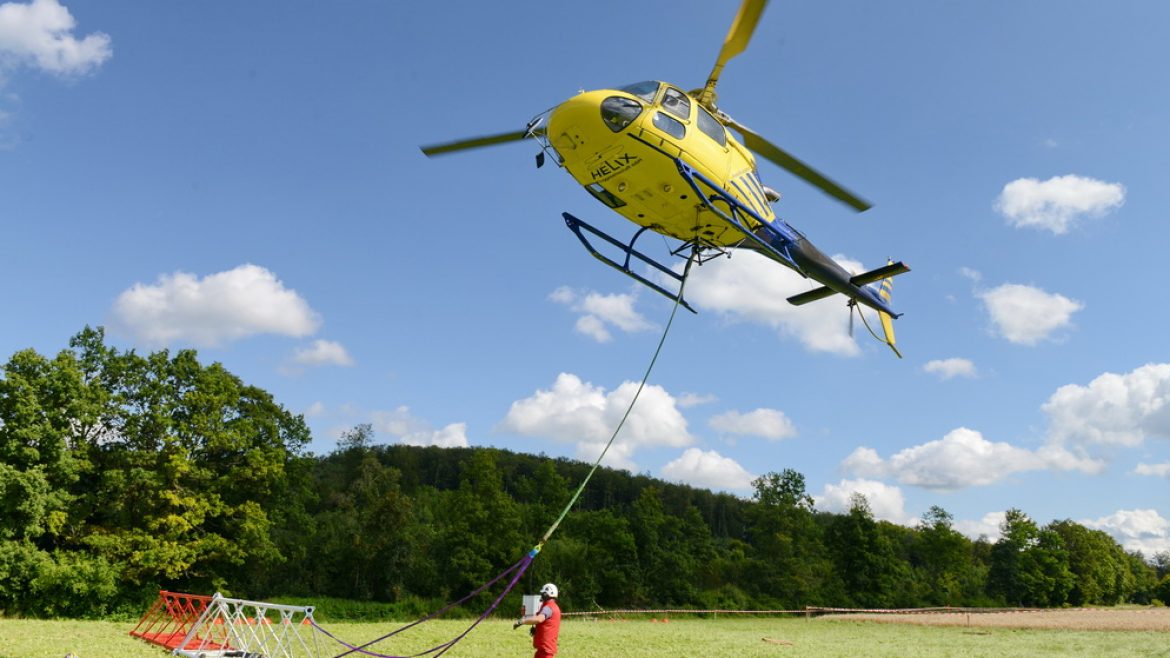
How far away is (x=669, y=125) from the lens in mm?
11352

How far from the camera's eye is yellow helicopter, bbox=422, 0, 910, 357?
11188 millimetres

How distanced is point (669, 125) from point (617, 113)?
0.88 m

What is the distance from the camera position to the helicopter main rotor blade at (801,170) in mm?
13602

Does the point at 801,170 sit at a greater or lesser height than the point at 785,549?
greater

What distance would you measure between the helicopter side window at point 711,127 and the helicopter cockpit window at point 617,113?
134cm

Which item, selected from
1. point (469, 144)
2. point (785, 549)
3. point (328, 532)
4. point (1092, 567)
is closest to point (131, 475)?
point (328, 532)

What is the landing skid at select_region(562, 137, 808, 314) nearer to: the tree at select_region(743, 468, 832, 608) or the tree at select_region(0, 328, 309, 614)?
the tree at select_region(0, 328, 309, 614)

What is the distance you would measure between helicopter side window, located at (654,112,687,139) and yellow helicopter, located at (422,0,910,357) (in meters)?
0.02

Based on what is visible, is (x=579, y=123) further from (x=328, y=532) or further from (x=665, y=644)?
(x=328, y=532)

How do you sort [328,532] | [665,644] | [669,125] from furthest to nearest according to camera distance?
[328,532] → [665,644] → [669,125]

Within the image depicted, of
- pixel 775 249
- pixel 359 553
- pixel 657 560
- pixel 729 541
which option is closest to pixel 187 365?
pixel 359 553

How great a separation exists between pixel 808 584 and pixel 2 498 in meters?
55.0

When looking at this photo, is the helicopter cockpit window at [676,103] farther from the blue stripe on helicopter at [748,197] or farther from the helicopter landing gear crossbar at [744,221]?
the blue stripe on helicopter at [748,197]

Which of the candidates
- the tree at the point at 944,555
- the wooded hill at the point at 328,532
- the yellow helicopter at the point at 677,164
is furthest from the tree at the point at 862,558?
the yellow helicopter at the point at 677,164
